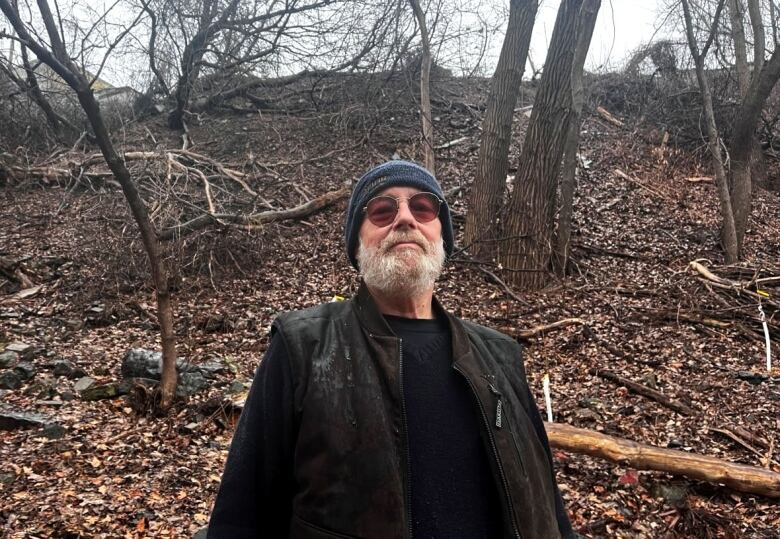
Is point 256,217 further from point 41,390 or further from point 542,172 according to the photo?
point 542,172

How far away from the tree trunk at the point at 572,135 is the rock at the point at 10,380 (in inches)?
262

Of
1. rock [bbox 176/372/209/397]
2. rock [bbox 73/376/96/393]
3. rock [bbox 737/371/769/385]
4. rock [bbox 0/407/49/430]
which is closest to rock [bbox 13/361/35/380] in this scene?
rock [bbox 73/376/96/393]

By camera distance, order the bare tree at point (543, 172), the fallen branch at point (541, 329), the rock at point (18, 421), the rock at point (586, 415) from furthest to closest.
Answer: the bare tree at point (543, 172) < the fallen branch at point (541, 329) < the rock at point (586, 415) < the rock at point (18, 421)

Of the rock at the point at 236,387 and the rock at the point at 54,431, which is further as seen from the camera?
the rock at the point at 236,387

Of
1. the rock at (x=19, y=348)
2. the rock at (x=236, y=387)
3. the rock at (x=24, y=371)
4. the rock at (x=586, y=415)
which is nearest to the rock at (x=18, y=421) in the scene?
the rock at (x=24, y=371)

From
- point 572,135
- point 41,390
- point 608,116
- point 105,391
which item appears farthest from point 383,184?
point 608,116

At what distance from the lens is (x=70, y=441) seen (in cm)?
423

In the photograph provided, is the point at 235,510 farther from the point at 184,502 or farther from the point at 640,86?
the point at 640,86

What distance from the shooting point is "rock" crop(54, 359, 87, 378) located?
5.29 meters

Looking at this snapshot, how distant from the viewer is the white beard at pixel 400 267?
5.95 ft

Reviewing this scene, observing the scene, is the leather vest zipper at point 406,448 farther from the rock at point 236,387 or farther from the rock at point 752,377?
the rock at point 752,377

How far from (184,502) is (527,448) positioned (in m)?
2.92

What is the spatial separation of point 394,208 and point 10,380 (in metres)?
4.92

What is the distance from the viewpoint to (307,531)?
1402 mm
